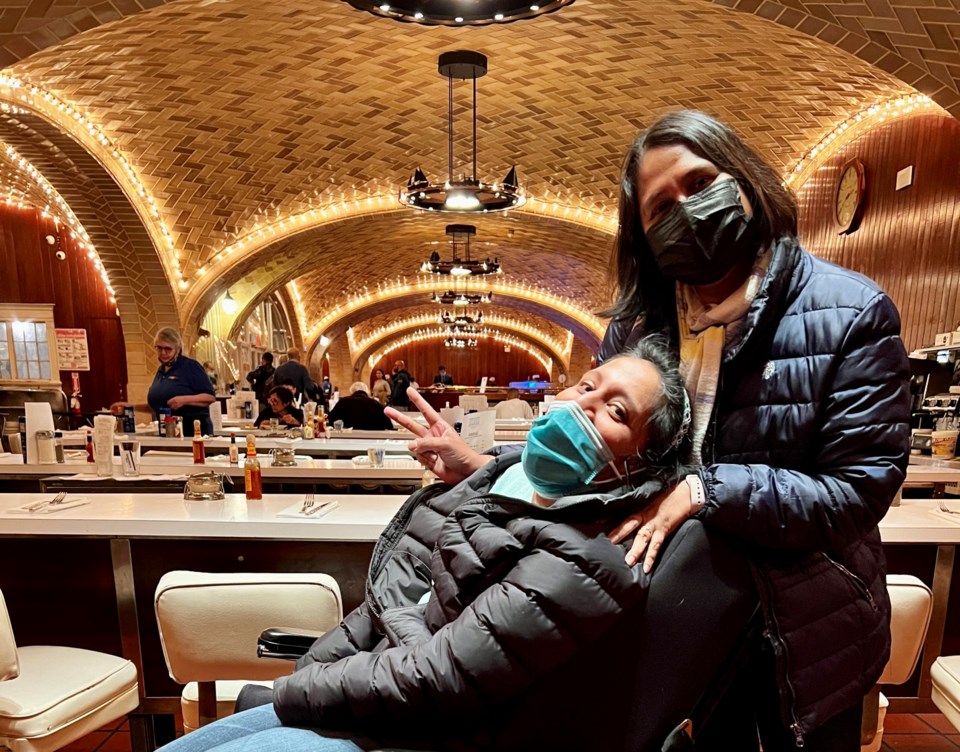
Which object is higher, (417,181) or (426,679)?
(417,181)

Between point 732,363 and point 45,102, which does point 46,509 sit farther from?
point 45,102

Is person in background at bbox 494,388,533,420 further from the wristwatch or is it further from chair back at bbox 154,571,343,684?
the wristwatch

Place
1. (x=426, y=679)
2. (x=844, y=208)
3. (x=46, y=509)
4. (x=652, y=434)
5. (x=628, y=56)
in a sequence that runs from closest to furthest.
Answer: (x=426, y=679), (x=652, y=434), (x=46, y=509), (x=628, y=56), (x=844, y=208)

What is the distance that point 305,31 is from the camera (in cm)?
598

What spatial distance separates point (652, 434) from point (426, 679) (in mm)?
635

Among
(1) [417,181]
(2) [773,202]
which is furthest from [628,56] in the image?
(2) [773,202]

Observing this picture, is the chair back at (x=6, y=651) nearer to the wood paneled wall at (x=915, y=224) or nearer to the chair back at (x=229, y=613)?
the chair back at (x=229, y=613)

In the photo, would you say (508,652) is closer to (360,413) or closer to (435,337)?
(360,413)

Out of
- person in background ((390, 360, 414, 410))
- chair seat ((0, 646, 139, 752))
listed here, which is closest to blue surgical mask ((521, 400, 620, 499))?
chair seat ((0, 646, 139, 752))

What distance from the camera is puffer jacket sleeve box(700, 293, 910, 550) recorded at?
3.52 feet

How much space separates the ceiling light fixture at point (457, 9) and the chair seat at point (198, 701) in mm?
2849

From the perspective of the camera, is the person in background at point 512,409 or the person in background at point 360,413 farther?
the person in background at point 512,409

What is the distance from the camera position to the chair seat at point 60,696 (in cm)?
168

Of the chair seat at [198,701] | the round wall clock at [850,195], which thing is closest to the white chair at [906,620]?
the chair seat at [198,701]
